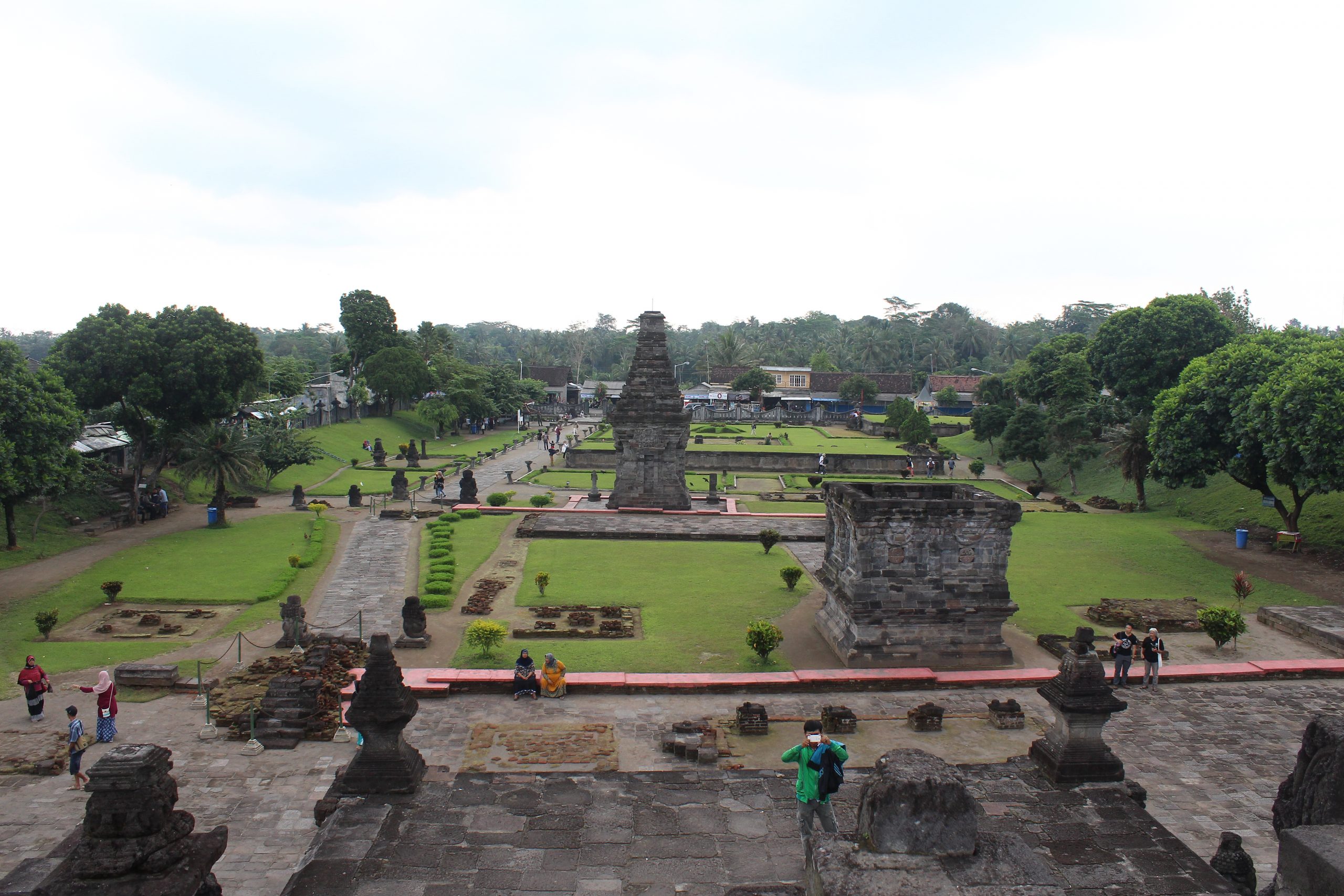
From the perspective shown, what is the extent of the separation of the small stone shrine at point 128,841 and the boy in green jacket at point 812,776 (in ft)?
16.4

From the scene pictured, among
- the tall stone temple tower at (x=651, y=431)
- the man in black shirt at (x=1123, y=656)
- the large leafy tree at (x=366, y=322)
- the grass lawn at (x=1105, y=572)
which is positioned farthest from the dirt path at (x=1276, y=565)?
the large leafy tree at (x=366, y=322)

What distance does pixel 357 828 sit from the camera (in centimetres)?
801

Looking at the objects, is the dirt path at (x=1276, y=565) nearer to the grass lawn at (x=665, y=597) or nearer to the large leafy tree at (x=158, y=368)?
the grass lawn at (x=665, y=597)

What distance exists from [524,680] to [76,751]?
5.91 meters

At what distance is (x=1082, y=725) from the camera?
9.08 metres

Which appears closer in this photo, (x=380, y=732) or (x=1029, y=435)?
(x=380, y=732)

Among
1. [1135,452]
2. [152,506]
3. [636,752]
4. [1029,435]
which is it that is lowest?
[636,752]

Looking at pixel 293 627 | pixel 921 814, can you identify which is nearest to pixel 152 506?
pixel 293 627

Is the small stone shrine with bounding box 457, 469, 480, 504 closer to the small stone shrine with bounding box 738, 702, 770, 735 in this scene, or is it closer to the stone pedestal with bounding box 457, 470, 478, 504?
the stone pedestal with bounding box 457, 470, 478, 504

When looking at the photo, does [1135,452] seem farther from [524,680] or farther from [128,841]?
[128,841]

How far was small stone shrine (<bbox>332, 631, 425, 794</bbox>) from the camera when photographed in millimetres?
8625

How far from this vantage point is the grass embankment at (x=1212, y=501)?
82.2 ft

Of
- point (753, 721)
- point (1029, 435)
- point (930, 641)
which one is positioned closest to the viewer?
point (753, 721)

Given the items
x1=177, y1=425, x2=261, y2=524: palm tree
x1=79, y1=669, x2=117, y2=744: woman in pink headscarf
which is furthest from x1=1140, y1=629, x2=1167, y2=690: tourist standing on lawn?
x1=177, y1=425, x2=261, y2=524: palm tree
